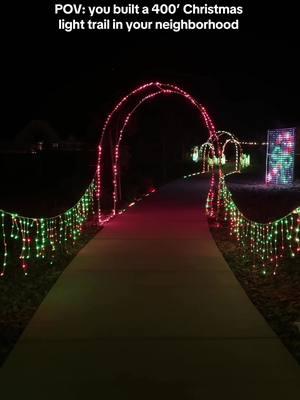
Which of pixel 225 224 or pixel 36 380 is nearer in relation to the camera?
Answer: pixel 36 380

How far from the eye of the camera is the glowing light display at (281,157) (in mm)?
26766

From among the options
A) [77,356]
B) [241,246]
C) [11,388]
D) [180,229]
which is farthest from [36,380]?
[180,229]

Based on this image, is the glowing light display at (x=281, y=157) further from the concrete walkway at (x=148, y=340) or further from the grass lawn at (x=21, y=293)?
the concrete walkway at (x=148, y=340)

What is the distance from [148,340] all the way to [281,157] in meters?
23.0

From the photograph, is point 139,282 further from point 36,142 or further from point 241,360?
Result: point 36,142

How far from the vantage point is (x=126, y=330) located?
5703mm

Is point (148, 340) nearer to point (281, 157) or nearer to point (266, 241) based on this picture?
point (266, 241)

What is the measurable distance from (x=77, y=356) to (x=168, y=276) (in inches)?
134

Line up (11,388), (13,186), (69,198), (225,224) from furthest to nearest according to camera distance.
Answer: (13,186) → (69,198) → (225,224) → (11,388)

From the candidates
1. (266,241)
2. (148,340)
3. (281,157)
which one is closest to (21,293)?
(148,340)

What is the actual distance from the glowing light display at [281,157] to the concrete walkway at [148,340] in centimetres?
1833

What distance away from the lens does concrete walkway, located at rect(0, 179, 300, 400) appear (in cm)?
436

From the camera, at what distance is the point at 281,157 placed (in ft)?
89.9

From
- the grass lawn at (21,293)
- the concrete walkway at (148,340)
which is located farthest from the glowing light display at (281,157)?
the concrete walkway at (148,340)
